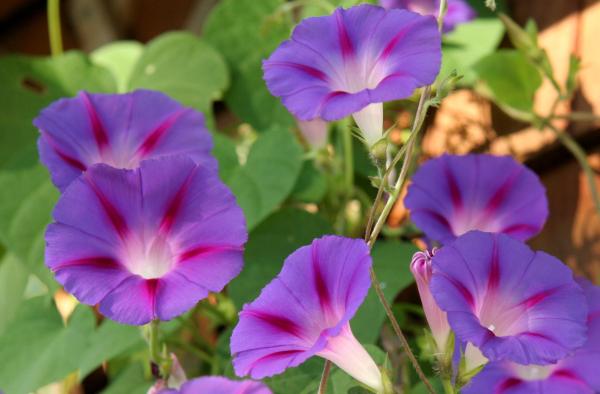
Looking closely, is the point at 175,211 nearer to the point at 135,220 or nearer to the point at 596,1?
the point at 135,220

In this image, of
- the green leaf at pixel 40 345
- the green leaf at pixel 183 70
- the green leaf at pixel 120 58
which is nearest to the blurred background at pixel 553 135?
the green leaf at pixel 183 70

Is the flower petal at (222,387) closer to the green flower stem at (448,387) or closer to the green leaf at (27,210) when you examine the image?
the green flower stem at (448,387)

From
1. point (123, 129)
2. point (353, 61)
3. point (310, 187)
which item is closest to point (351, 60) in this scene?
point (353, 61)

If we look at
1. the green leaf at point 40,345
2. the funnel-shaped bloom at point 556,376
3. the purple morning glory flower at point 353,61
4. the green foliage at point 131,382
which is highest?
the purple morning glory flower at point 353,61

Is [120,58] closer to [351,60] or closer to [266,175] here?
[266,175]

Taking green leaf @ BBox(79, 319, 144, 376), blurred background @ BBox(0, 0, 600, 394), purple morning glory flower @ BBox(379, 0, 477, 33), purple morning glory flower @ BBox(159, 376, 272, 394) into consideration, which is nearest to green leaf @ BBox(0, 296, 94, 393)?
green leaf @ BBox(79, 319, 144, 376)

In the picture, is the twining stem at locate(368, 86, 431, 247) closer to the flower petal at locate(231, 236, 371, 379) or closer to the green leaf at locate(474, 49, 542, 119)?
the flower petal at locate(231, 236, 371, 379)

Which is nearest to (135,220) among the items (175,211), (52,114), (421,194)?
(175,211)
